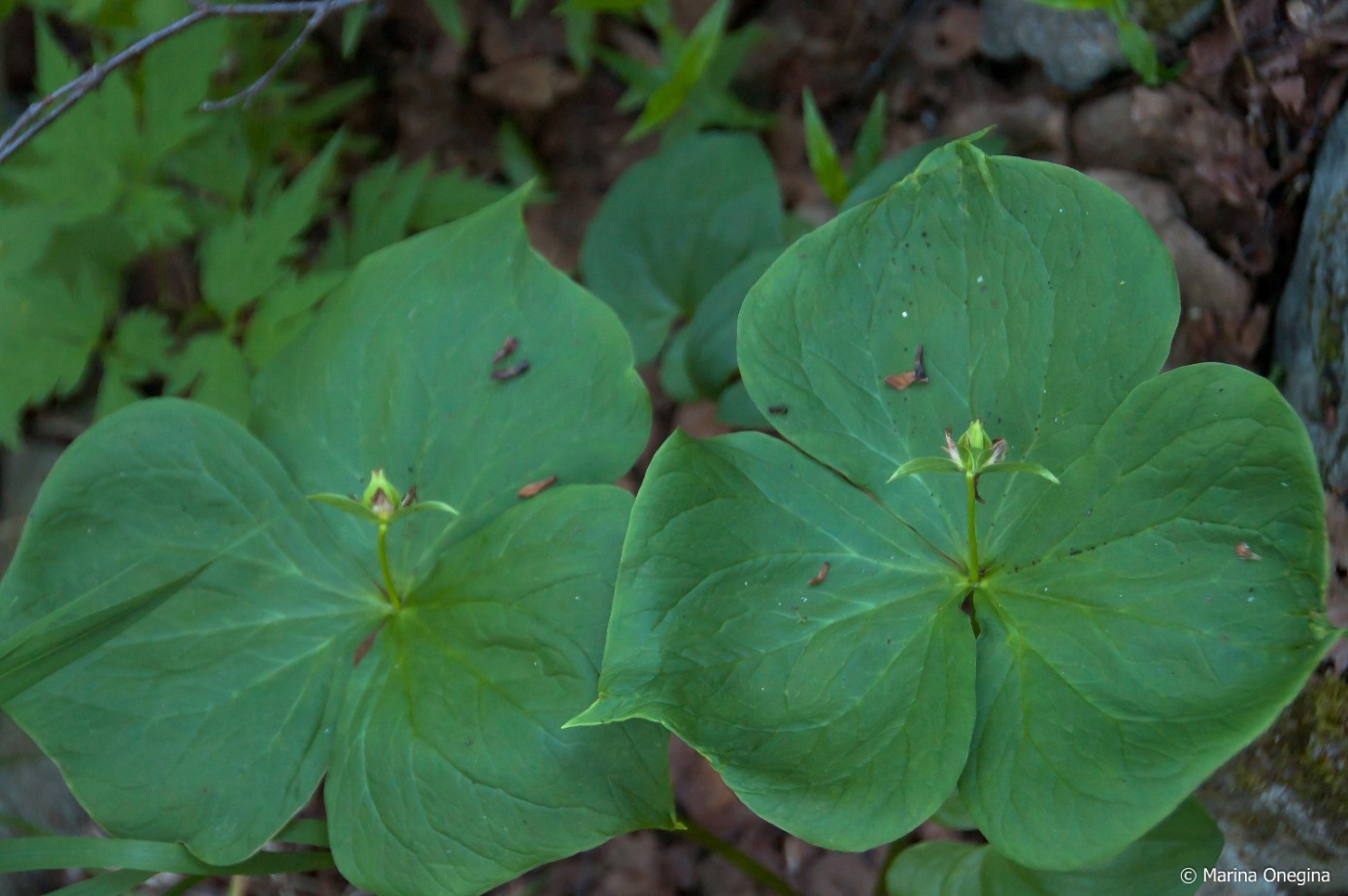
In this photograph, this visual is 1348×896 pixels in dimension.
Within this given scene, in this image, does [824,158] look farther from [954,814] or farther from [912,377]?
[954,814]

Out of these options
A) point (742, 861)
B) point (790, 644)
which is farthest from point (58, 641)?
point (742, 861)

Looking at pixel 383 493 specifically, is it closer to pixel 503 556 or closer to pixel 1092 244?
pixel 503 556

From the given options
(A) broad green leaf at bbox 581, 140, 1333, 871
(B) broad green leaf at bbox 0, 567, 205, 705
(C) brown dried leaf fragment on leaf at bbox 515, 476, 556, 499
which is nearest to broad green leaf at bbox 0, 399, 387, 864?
(B) broad green leaf at bbox 0, 567, 205, 705

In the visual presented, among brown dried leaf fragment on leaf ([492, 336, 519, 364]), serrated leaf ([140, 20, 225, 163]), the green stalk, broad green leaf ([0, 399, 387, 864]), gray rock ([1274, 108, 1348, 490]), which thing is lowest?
the green stalk

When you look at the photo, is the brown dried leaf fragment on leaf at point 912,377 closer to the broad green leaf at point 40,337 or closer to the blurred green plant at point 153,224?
the blurred green plant at point 153,224

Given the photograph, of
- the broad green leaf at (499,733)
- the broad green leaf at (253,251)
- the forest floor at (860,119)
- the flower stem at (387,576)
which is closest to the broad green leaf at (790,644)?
the broad green leaf at (499,733)

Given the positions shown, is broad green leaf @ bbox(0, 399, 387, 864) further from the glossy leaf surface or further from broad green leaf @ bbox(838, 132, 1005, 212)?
broad green leaf @ bbox(838, 132, 1005, 212)

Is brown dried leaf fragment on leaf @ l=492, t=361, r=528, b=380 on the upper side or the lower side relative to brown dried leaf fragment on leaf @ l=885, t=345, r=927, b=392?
upper
